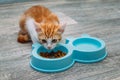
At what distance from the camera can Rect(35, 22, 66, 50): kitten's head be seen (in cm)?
148

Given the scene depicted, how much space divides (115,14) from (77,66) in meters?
1.22

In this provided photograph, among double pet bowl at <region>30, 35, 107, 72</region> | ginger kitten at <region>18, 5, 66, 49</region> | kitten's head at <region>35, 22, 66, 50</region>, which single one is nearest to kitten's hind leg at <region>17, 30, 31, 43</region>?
ginger kitten at <region>18, 5, 66, 49</region>

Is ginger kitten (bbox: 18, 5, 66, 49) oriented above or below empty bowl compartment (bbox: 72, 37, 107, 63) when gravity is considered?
above

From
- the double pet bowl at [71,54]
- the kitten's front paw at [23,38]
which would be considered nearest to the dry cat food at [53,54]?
the double pet bowl at [71,54]

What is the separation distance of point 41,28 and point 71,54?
263mm

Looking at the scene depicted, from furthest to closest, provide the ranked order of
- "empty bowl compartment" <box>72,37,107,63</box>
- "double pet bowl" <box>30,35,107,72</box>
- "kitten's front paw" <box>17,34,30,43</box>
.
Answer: "kitten's front paw" <box>17,34,30,43</box> → "empty bowl compartment" <box>72,37,107,63</box> → "double pet bowl" <box>30,35,107,72</box>

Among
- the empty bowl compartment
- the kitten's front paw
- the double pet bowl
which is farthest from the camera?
the kitten's front paw

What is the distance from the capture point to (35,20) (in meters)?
1.72

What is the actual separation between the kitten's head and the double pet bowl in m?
0.09

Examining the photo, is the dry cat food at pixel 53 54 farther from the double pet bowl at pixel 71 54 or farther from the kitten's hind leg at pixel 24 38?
the kitten's hind leg at pixel 24 38

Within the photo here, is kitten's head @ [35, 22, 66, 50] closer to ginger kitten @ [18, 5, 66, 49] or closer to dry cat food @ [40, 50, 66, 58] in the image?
ginger kitten @ [18, 5, 66, 49]

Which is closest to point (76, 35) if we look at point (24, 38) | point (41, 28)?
point (24, 38)

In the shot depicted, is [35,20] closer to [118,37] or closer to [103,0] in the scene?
[118,37]

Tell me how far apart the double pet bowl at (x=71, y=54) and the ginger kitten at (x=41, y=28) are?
9 centimetres
